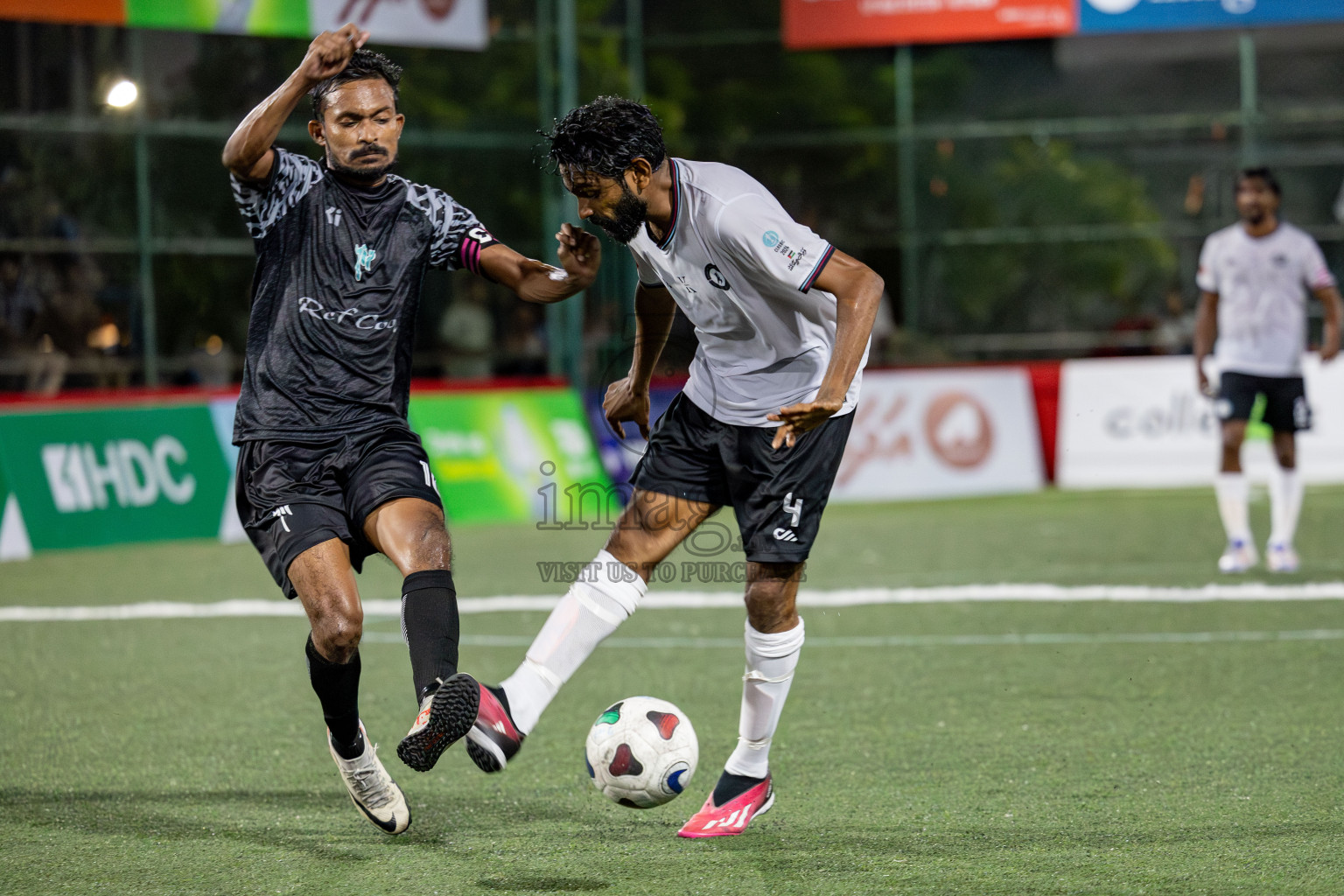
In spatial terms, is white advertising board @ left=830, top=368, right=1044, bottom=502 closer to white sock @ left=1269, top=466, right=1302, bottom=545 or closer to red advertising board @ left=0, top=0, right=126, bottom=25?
white sock @ left=1269, top=466, right=1302, bottom=545

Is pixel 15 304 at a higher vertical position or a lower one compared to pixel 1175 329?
higher

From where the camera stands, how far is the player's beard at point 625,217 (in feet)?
14.0

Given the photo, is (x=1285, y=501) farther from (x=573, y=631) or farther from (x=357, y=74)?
(x=357, y=74)

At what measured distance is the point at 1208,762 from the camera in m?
5.16

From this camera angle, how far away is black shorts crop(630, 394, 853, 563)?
4.52m

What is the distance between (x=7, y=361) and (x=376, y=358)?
11.8 meters

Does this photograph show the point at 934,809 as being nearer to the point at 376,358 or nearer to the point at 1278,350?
the point at 376,358

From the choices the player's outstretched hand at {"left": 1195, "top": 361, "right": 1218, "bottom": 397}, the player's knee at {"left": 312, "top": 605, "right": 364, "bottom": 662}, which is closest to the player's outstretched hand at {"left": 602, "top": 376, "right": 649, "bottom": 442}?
the player's knee at {"left": 312, "top": 605, "right": 364, "bottom": 662}

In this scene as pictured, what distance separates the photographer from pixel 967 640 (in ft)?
25.3

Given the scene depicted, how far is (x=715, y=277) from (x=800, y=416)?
0.51 m

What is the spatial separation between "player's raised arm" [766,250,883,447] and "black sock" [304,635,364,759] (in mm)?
1369

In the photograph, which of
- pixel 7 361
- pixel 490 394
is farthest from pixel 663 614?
pixel 7 361

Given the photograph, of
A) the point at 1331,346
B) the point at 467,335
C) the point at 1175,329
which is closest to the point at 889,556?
the point at 1331,346

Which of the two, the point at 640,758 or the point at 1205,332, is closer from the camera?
the point at 640,758
